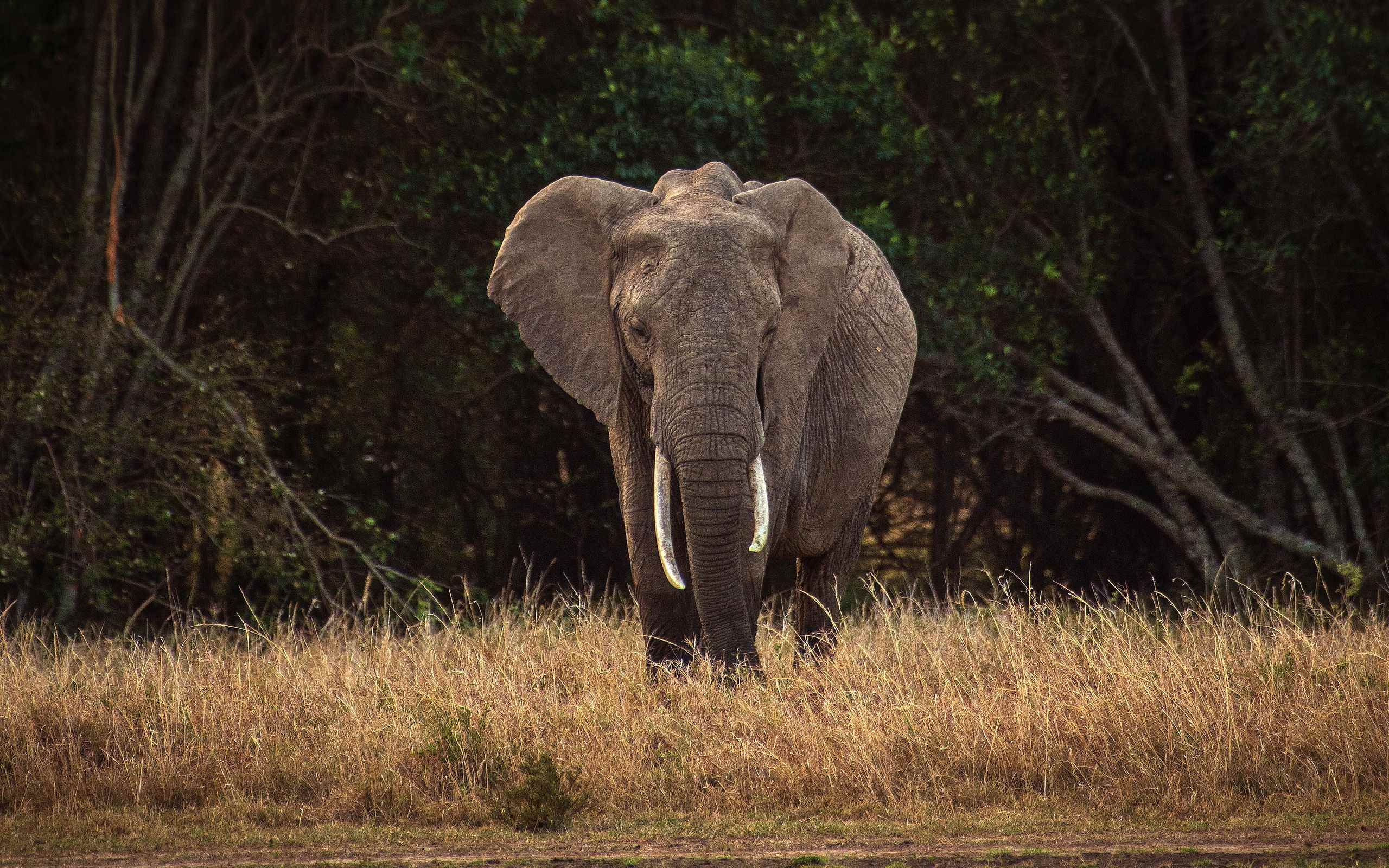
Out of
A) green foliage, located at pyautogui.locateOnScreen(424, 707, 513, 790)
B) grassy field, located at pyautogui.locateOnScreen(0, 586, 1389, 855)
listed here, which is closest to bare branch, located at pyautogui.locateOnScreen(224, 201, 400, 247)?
grassy field, located at pyautogui.locateOnScreen(0, 586, 1389, 855)

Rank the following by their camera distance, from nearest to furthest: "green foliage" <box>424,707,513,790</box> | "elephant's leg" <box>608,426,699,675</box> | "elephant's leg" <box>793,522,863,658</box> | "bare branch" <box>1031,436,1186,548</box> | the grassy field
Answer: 1. the grassy field
2. "green foliage" <box>424,707,513,790</box>
3. "elephant's leg" <box>608,426,699,675</box>
4. "elephant's leg" <box>793,522,863,658</box>
5. "bare branch" <box>1031,436,1186,548</box>

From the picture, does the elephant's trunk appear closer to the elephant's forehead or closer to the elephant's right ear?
the elephant's forehead

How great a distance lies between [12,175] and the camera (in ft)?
43.7

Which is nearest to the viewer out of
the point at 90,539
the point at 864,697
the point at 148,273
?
the point at 864,697

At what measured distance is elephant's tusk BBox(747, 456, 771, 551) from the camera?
766 centimetres

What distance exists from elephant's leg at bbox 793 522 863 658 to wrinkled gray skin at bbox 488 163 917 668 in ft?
0.33

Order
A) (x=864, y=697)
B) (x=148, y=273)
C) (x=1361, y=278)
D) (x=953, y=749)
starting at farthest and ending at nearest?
1. (x=1361, y=278)
2. (x=148, y=273)
3. (x=864, y=697)
4. (x=953, y=749)

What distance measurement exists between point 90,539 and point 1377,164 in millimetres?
10046

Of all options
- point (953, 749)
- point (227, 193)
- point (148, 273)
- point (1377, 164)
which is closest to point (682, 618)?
point (953, 749)

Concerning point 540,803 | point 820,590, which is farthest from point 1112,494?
point 540,803

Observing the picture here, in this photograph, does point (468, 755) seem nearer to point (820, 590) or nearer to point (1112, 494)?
point (820, 590)

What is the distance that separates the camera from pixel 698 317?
7.51 meters

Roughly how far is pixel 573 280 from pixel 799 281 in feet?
3.57

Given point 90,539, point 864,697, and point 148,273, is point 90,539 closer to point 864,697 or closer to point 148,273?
point 148,273
